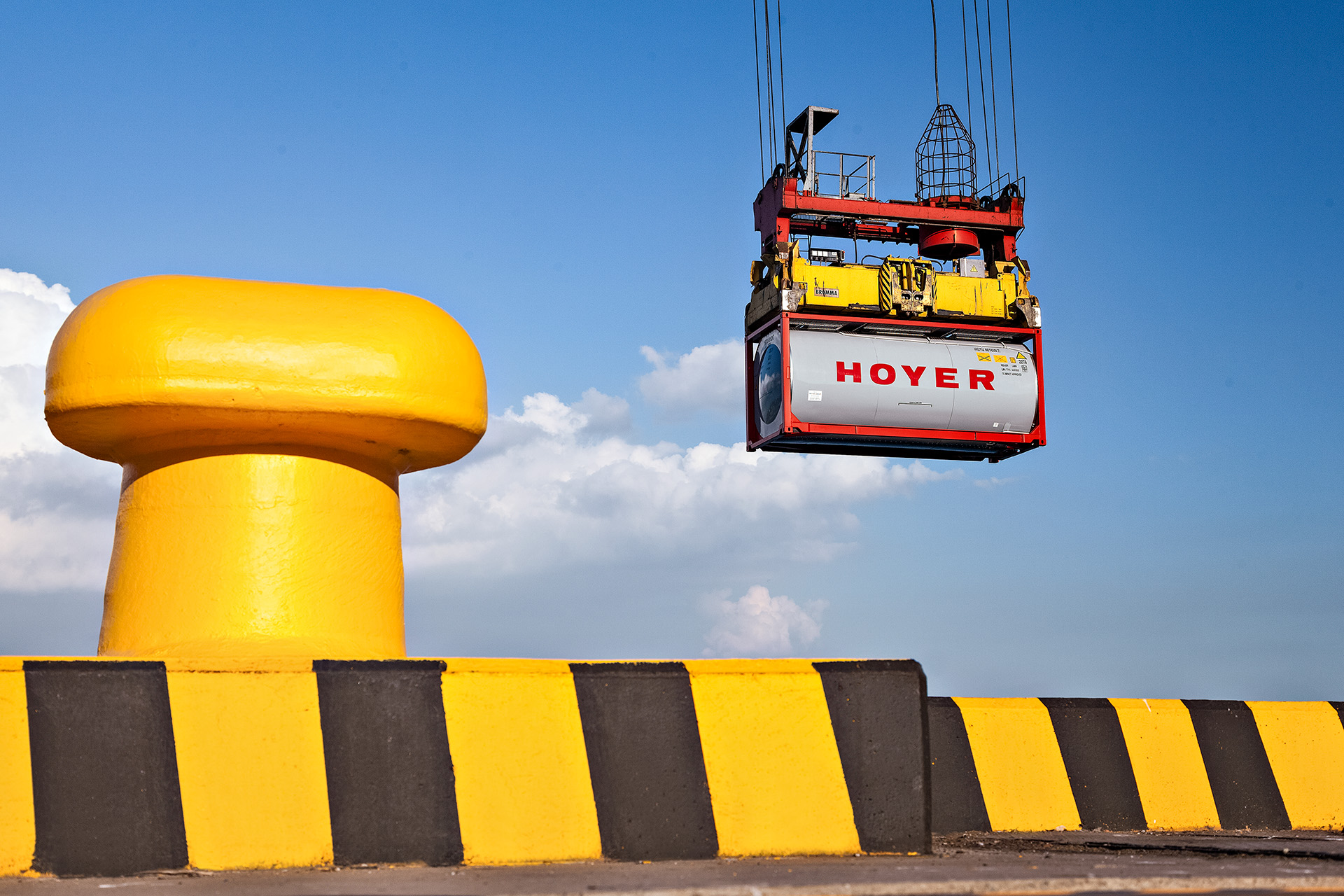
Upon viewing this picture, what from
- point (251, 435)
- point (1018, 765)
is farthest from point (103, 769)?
point (1018, 765)

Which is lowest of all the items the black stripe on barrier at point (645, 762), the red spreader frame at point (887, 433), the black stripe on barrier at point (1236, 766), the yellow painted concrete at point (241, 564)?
the black stripe on barrier at point (1236, 766)

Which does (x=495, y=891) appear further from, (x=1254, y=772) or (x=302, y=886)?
(x=1254, y=772)

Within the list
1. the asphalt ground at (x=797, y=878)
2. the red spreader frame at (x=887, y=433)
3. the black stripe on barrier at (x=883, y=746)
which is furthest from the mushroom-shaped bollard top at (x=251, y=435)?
the red spreader frame at (x=887, y=433)

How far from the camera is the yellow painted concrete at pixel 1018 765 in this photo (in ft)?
21.8

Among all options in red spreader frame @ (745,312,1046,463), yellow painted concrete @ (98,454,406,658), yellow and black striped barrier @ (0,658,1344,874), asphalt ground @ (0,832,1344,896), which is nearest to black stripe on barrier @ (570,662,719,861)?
yellow and black striped barrier @ (0,658,1344,874)

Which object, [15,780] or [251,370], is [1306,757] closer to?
[251,370]

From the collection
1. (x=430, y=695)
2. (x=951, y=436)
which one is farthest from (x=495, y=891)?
(x=951, y=436)

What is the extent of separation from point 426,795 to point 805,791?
1.52 m

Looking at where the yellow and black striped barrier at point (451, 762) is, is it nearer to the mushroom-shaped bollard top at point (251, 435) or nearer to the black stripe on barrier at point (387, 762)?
the black stripe on barrier at point (387, 762)

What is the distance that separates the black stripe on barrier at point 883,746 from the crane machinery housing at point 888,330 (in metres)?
12.3

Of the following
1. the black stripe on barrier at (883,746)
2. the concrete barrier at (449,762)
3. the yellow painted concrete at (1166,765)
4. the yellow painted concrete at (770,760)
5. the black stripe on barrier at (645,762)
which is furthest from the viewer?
the yellow painted concrete at (1166,765)

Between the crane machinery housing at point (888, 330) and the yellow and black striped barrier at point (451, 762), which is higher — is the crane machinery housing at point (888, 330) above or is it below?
above

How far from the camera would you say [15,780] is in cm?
439

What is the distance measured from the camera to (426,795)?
4.67 m
